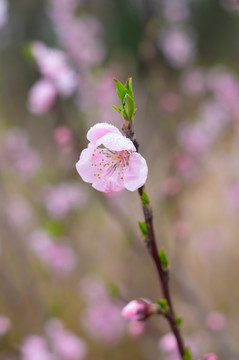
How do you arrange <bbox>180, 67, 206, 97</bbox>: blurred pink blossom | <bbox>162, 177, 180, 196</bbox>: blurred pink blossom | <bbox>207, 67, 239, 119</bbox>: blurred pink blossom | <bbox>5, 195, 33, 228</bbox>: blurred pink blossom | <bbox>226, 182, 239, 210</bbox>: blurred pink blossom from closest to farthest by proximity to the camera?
<bbox>162, 177, 180, 196</bbox>: blurred pink blossom < <bbox>207, 67, 239, 119</bbox>: blurred pink blossom < <bbox>226, 182, 239, 210</bbox>: blurred pink blossom < <bbox>180, 67, 206, 97</bbox>: blurred pink blossom < <bbox>5, 195, 33, 228</bbox>: blurred pink blossom

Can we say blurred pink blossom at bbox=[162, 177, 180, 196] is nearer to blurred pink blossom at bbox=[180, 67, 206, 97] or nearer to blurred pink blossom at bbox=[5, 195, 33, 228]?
blurred pink blossom at bbox=[180, 67, 206, 97]

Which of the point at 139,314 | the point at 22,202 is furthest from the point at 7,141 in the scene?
the point at 139,314

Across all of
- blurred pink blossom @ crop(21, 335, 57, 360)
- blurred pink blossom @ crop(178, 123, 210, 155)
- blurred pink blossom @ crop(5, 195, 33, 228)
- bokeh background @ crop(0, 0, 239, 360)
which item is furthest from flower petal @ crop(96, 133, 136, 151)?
blurred pink blossom @ crop(5, 195, 33, 228)

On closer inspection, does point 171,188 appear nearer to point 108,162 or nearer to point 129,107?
point 108,162

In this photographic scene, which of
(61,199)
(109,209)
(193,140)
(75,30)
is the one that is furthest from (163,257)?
(75,30)

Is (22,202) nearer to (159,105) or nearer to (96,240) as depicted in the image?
(96,240)

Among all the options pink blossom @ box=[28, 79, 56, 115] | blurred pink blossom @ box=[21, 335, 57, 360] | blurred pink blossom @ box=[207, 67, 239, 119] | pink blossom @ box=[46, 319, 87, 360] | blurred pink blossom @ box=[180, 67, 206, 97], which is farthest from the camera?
blurred pink blossom @ box=[180, 67, 206, 97]

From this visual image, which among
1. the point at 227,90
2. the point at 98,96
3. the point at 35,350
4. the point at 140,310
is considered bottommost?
the point at 140,310

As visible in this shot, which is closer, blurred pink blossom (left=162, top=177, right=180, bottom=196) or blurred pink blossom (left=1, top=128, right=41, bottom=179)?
blurred pink blossom (left=162, top=177, right=180, bottom=196)
